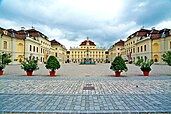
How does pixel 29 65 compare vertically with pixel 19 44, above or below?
below

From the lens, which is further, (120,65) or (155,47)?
(155,47)

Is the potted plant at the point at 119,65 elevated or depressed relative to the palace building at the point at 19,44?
depressed

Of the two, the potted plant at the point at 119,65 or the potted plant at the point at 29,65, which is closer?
the potted plant at the point at 119,65

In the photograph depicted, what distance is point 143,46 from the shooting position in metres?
44.6

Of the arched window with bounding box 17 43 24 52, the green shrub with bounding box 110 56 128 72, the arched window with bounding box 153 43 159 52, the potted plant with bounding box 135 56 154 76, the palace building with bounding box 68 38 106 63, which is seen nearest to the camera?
the green shrub with bounding box 110 56 128 72

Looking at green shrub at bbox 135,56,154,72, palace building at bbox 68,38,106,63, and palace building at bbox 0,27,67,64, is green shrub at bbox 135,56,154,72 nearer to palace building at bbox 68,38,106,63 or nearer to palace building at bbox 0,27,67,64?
palace building at bbox 0,27,67,64

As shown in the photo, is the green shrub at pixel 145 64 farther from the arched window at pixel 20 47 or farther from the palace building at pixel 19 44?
the arched window at pixel 20 47

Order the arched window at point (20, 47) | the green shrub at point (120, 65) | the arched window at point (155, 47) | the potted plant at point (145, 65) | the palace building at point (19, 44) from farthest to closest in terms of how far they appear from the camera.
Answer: the arched window at point (20, 47) → the arched window at point (155, 47) → the palace building at point (19, 44) → the potted plant at point (145, 65) → the green shrub at point (120, 65)

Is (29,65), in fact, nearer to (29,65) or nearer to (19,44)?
(29,65)

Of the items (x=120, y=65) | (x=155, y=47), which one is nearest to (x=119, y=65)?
(x=120, y=65)

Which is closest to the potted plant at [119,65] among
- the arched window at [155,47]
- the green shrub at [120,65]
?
the green shrub at [120,65]

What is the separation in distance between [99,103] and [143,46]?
4479 cm

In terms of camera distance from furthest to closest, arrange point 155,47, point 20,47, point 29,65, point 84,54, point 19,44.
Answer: point 84,54 < point 20,47 < point 19,44 < point 155,47 < point 29,65

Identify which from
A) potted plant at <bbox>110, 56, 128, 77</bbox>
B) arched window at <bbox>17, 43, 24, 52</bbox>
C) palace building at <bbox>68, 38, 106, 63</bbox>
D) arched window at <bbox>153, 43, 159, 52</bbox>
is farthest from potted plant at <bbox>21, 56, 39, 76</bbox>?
palace building at <bbox>68, 38, 106, 63</bbox>
